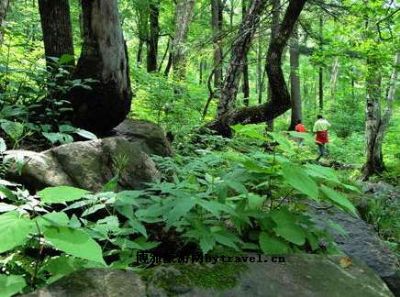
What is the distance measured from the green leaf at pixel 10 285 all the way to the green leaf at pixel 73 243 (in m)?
0.24

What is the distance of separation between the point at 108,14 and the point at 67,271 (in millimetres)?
3924

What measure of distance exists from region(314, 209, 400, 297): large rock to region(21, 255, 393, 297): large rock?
98cm

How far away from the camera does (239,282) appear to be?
2.10 meters

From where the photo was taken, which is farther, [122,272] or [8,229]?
[122,272]

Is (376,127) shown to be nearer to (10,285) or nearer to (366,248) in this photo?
(366,248)

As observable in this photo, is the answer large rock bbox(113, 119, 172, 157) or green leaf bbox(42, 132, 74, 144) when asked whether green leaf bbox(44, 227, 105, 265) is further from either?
large rock bbox(113, 119, 172, 157)

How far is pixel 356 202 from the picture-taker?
6.32 metres

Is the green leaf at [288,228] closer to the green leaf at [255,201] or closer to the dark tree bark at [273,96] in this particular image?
Answer: the green leaf at [255,201]

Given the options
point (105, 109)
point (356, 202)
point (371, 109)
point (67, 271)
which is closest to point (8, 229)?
point (67, 271)

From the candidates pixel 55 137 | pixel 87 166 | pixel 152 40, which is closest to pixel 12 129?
pixel 55 137

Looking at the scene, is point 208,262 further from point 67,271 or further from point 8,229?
point 8,229

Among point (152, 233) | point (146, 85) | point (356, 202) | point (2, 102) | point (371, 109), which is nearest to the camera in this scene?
point (152, 233)

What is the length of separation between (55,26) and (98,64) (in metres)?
1.08

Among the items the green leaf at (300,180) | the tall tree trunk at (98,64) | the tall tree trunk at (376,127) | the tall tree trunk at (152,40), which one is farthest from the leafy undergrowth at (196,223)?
the tall tree trunk at (152,40)
